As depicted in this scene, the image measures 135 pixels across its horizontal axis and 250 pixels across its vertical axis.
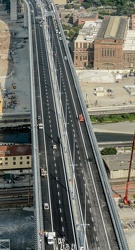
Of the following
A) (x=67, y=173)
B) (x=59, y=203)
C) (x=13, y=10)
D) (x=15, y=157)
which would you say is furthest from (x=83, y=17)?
(x=59, y=203)

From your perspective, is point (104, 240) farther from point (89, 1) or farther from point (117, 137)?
point (89, 1)

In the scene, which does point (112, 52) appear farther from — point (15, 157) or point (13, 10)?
point (13, 10)

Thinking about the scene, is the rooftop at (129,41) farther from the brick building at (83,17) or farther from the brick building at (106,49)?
the brick building at (83,17)

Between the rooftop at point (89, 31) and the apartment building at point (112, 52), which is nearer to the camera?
the apartment building at point (112, 52)

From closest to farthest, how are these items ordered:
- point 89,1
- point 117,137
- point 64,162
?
point 64,162
point 117,137
point 89,1

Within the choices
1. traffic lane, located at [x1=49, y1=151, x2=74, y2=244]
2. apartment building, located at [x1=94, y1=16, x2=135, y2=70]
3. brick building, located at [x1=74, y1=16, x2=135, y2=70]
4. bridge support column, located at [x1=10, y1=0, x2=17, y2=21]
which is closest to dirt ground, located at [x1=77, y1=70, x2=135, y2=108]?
apartment building, located at [x1=94, y1=16, x2=135, y2=70]

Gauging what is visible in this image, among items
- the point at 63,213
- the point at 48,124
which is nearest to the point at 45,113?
the point at 48,124

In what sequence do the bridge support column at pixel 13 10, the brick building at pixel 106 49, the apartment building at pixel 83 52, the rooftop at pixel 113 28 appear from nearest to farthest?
1. the brick building at pixel 106 49
2. the rooftop at pixel 113 28
3. the apartment building at pixel 83 52
4. the bridge support column at pixel 13 10

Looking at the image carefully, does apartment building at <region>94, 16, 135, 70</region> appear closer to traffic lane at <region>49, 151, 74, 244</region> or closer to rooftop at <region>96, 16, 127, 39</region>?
rooftop at <region>96, 16, 127, 39</region>

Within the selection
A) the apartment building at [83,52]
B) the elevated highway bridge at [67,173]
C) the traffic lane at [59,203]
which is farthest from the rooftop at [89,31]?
the traffic lane at [59,203]
